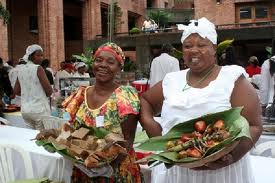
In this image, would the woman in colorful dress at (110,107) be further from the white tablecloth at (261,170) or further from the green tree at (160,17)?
the green tree at (160,17)

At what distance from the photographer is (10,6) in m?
23.6

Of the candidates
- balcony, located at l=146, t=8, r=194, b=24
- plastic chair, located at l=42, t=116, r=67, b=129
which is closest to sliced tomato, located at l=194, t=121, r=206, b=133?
plastic chair, located at l=42, t=116, r=67, b=129

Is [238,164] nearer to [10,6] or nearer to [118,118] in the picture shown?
[118,118]

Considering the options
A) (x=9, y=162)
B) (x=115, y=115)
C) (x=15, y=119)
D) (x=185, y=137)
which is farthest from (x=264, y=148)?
(x=15, y=119)

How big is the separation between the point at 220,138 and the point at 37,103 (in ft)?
12.8

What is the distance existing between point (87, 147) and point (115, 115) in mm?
311

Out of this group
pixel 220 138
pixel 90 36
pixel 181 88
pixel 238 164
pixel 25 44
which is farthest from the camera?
pixel 90 36

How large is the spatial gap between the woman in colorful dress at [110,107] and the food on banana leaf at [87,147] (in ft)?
0.50

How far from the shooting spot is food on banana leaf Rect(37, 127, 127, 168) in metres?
2.27

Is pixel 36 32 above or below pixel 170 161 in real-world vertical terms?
above

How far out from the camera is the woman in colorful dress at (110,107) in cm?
256

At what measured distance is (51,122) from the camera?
17.9 feet

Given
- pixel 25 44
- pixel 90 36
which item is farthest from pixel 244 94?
pixel 90 36

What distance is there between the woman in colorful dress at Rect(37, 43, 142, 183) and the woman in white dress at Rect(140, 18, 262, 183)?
0.21m
